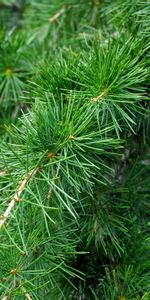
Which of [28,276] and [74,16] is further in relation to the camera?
[74,16]

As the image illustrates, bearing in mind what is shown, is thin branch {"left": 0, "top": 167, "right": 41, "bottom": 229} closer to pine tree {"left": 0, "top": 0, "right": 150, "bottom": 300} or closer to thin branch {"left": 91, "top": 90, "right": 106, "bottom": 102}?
pine tree {"left": 0, "top": 0, "right": 150, "bottom": 300}

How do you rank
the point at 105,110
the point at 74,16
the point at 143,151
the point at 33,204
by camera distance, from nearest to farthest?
the point at 33,204 → the point at 105,110 → the point at 143,151 → the point at 74,16

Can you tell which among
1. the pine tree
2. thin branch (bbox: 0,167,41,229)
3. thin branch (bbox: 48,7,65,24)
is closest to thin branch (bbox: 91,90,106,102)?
the pine tree

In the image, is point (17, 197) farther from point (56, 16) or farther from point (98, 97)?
point (56, 16)

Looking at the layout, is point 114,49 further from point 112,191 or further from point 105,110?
point 112,191

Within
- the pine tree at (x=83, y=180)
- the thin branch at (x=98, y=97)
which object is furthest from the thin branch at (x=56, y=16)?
the thin branch at (x=98, y=97)

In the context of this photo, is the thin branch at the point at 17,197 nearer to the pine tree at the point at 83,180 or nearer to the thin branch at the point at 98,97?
the pine tree at the point at 83,180

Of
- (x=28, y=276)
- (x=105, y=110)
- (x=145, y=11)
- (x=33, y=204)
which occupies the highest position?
(x=145, y=11)

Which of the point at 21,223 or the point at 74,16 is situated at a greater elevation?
the point at 74,16

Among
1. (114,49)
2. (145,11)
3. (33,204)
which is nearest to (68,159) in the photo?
(33,204)
